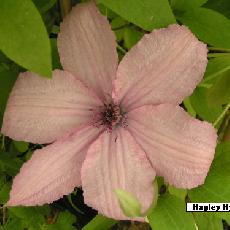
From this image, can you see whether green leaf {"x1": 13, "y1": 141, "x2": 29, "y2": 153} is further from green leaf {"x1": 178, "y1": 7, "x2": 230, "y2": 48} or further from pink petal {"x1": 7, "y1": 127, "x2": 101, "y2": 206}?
green leaf {"x1": 178, "y1": 7, "x2": 230, "y2": 48}

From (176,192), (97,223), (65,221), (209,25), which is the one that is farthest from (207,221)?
(65,221)

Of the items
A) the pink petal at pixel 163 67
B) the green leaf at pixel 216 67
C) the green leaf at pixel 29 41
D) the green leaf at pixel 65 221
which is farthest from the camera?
the green leaf at pixel 65 221

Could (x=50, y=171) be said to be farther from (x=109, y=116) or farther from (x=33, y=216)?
(x=33, y=216)

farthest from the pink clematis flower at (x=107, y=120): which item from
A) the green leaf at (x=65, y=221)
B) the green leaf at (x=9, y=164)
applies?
the green leaf at (x=65, y=221)

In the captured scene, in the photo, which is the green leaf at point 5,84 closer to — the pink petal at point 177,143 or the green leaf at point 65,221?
the pink petal at point 177,143

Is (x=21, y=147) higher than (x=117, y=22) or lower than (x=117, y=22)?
lower

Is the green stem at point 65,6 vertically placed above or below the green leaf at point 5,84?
above
